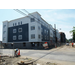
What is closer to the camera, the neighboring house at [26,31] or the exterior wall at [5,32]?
the neighboring house at [26,31]

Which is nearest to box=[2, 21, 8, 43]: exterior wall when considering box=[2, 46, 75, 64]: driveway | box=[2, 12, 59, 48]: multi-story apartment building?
box=[2, 12, 59, 48]: multi-story apartment building


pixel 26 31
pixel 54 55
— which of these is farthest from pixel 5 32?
pixel 54 55

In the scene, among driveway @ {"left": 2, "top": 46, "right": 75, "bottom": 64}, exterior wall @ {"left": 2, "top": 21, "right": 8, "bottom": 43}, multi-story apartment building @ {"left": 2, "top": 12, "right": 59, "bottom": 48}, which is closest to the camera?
driveway @ {"left": 2, "top": 46, "right": 75, "bottom": 64}

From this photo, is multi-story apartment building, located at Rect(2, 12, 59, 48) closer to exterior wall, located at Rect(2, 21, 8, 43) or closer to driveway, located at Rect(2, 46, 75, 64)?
exterior wall, located at Rect(2, 21, 8, 43)

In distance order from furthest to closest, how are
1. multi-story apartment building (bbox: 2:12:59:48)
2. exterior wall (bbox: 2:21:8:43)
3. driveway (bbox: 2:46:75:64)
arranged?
exterior wall (bbox: 2:21:8:43) → multi-story apartment building (bbox: 2:12:59:48) → driveway (bbox: 2:46:75:64)

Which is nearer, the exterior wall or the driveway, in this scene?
the driveway

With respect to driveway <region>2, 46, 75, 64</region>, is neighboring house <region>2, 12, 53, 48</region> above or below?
above

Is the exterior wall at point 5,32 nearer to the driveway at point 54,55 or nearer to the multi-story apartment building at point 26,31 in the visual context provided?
the multi-story apartment building at point 26,31

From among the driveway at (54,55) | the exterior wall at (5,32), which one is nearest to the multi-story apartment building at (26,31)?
the exterior wall at (5,32)

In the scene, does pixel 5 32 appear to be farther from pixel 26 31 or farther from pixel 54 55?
pixel 54 55

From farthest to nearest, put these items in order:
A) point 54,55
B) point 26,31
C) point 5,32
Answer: point 5,32
point 26,31
point 54,55

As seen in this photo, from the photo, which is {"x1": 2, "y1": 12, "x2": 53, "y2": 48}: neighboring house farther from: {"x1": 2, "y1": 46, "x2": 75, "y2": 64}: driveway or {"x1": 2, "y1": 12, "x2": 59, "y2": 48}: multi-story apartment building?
{"x1": 2, "y1": 46, "x2": 75, "y2": 64}: driveway
